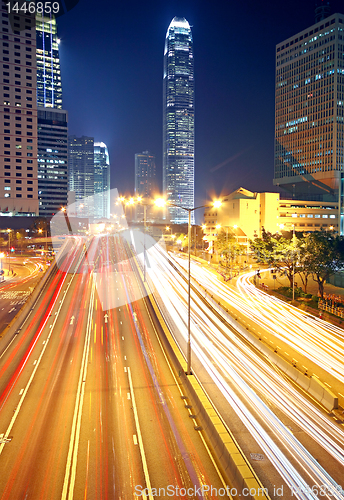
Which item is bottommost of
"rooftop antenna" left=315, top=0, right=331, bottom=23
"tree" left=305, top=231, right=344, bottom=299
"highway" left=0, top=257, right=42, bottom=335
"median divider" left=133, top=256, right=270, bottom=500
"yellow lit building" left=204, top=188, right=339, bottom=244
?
"median divider" left=133, top=256, right=270, bottom=500

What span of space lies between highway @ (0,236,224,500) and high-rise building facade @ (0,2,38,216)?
96635 mm

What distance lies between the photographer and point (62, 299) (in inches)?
1585

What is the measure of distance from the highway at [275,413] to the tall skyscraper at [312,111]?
119m

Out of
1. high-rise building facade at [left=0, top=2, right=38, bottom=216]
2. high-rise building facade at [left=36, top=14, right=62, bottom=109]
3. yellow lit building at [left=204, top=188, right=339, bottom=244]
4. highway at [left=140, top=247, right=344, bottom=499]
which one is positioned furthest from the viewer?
high-rise building facade at [left=36, top=14, right=62, bottom=109]

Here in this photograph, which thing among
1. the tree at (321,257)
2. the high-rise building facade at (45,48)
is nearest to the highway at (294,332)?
the tree at (321,257)

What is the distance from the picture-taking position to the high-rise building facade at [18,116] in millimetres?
114688

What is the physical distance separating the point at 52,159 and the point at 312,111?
117633 millimetres

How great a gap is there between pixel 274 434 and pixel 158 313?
67.3 feet

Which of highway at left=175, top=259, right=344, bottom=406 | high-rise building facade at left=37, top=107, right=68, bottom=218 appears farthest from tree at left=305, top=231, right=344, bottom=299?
high-rise building facade at left=37, top=107, right=68, bottom=218

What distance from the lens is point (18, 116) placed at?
11631 centimetres

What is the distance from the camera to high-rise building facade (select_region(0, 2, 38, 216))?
11469 centimetres

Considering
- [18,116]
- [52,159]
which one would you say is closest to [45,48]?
[52,159]

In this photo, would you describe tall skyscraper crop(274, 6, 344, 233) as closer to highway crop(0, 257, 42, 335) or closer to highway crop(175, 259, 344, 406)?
highway crop(175, 259, 344, 406)

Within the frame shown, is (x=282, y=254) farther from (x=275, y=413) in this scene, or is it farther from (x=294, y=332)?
(x=275, y=413)
